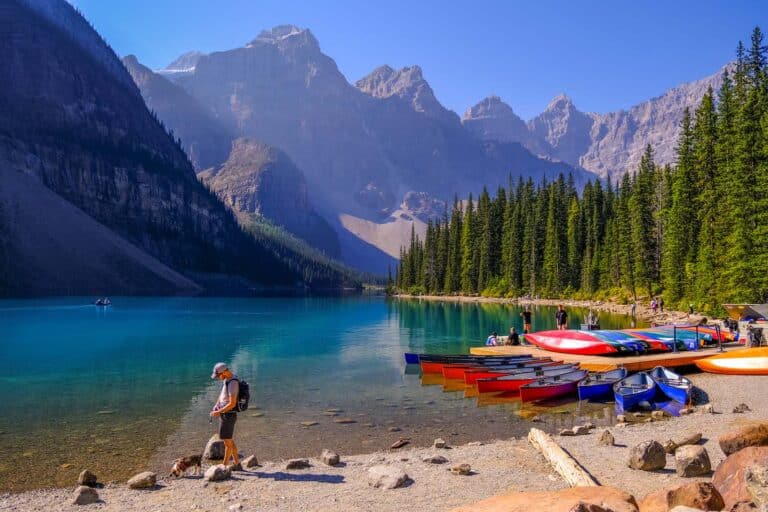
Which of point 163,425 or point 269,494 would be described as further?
point 163,425

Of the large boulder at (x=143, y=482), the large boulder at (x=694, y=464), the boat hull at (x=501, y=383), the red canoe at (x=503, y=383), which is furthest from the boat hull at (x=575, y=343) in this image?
the large boulder at (x=143, y=482)

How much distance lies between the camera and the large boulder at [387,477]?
12.0m

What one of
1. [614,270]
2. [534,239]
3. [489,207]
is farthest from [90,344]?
[489,207]

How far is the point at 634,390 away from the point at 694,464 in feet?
38.4

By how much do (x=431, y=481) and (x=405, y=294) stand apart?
148 m

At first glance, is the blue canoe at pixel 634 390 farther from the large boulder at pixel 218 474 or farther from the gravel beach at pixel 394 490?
the large boulder at pixel 218 474

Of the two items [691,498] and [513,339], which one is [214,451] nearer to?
[691,498]

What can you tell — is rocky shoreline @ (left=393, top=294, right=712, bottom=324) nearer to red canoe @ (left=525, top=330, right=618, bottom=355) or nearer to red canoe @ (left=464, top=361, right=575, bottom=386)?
red canoe @ (left=525, top=330, right=618, bottom=355)

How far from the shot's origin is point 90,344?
148 feet

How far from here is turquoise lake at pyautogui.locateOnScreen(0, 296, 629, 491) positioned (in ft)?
54.6

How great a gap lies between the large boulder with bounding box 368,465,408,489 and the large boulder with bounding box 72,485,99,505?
607 centimetres

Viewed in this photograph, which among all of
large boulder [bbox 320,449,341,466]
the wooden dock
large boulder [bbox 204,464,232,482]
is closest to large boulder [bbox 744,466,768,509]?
large boulder [bbox 320,449,341,466]

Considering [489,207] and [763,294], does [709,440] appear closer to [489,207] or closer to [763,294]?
[763,294]

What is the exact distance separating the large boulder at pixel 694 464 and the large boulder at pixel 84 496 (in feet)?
41.8
